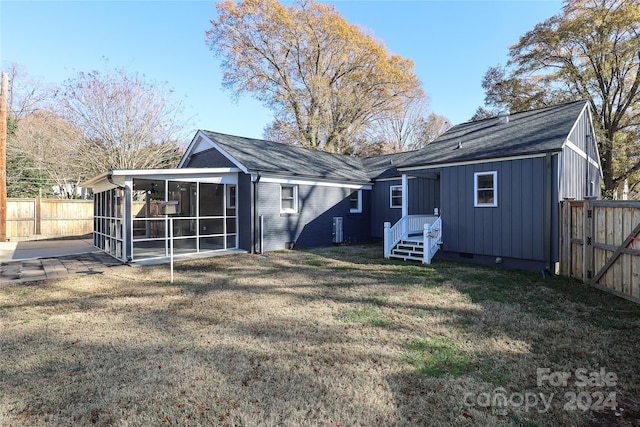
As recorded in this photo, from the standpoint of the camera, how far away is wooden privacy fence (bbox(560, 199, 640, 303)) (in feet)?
18.1

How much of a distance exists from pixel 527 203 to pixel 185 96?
18.8 m

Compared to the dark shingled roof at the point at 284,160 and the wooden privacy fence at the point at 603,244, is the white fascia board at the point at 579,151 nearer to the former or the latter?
the wooden privacy fence at the point at 603,244

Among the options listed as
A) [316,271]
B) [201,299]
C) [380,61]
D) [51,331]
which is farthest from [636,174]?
[51,331]

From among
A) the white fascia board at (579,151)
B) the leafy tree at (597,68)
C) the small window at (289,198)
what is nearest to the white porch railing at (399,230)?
the small window at (289,198)

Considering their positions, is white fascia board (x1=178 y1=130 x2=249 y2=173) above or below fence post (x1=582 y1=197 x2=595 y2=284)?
above

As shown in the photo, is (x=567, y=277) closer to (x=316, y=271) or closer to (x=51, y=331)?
(x=316, y=271)

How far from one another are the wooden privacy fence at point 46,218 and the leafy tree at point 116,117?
7.97ft

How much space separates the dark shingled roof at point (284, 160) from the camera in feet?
38.6

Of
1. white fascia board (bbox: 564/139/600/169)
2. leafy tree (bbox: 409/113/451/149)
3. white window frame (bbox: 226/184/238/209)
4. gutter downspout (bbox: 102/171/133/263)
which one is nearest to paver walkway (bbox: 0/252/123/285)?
gutter downspout (bbox: 102/171/133/263)

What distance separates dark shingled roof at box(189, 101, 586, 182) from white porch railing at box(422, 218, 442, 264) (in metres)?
2.06

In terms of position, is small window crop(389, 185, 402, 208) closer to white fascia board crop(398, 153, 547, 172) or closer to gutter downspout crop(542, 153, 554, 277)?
white fascia board crop(398, 153, 547, 172)

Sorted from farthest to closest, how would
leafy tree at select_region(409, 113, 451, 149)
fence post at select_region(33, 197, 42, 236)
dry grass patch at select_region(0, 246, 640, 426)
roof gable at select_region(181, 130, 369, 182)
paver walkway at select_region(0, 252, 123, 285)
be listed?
leafy tree at select_region(409, 113, 451, 149), fence post at select_region(33, 197, 42, 236), roof gable at select_region(181, 130, 369, 182), paver walkway at select_region(0, 252, 123, 285), dry grass patch at select_region(0, 246, 640, 426)

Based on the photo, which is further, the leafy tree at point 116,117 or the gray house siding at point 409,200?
the leafy tree at point 116,117

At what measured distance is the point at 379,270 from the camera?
8.43 metres
